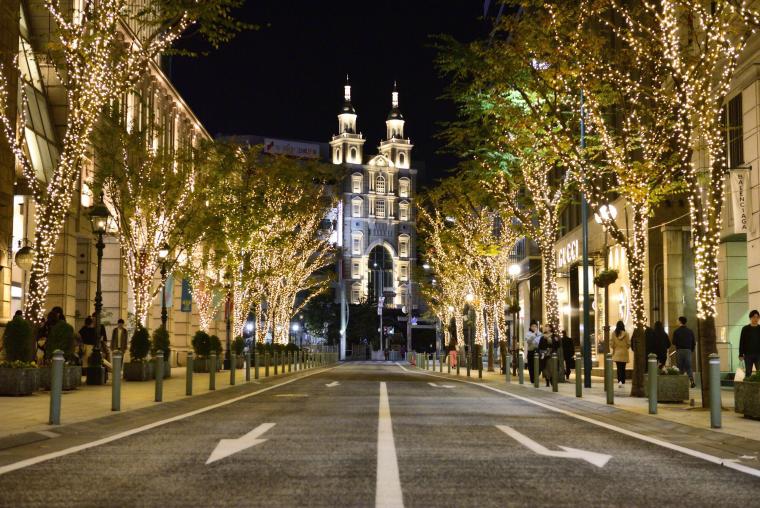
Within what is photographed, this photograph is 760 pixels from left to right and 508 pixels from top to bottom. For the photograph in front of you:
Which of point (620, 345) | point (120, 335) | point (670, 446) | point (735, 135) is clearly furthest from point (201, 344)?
point (670, 446)

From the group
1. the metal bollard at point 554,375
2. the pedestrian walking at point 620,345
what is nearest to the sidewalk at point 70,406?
the metal bollard at point 554,375

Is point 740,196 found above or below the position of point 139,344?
above

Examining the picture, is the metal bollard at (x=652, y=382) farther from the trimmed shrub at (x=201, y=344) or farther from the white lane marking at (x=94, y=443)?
the trimmed shrub at (x=201, y=344)

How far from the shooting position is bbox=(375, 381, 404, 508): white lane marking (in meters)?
6.18

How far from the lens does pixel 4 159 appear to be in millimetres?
27562

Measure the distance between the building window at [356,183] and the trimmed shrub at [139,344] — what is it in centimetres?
13431

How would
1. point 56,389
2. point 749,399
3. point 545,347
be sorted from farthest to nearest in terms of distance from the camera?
point 545,347, point 749,399, point 56,389

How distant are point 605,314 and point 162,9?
25.2m

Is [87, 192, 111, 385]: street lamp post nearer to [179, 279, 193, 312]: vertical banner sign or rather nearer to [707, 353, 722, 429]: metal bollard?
[707, 353, 722, 429]: metal bollard

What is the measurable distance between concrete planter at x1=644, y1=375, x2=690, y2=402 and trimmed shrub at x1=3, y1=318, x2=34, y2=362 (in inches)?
504

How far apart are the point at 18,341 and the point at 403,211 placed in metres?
148

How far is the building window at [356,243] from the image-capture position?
525 feet

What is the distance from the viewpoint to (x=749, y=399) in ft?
46.7

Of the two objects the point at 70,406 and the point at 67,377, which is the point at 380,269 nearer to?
the point at 67,377
